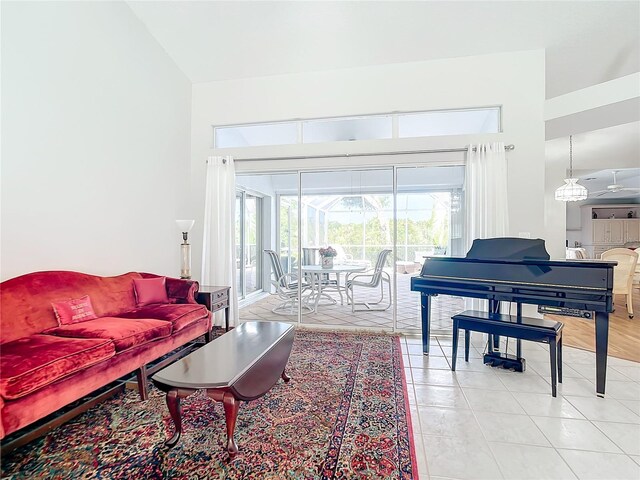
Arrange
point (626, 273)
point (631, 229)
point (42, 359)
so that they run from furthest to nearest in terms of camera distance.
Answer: point (631, 229)
point (626, 273)
point (42, 359)

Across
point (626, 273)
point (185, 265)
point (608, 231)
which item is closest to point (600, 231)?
point (608, 231)

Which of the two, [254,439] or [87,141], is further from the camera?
[87,141]

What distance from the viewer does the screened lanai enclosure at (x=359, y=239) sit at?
4.25 m

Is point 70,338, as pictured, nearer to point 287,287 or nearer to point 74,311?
point 74,311

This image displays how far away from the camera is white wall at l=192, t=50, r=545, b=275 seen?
3797 mm

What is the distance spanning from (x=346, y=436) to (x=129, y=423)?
145 centimetres

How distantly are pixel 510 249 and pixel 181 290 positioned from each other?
138 inches

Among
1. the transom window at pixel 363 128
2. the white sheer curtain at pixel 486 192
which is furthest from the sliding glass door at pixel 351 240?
the white sheer curtain at pixel 486 192

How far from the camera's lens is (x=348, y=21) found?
3.65 metres

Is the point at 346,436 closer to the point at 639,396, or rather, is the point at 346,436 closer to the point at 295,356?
the point at 295,356

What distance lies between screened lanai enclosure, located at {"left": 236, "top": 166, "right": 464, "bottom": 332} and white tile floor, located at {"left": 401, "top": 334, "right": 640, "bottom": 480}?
4.65 feet

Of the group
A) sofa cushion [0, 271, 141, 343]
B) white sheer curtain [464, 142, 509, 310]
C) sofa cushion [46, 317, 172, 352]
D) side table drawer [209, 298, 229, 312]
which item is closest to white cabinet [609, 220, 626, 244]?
white sheer curtain [464, 142, 509, 310]

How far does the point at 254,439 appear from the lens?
75.1 inches

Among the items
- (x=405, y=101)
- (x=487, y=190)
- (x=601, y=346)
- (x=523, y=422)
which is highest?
(x=405, y=101)
